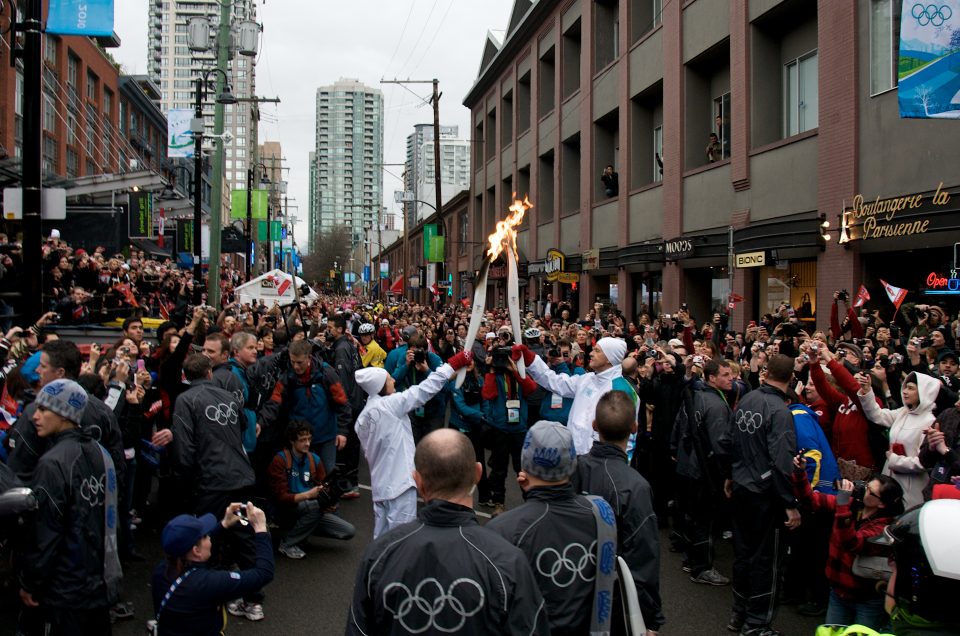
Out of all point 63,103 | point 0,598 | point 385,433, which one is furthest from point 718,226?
point 63,103

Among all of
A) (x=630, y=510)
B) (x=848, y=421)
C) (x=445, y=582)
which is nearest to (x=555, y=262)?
(x=848, y=421)

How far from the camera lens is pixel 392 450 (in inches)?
238

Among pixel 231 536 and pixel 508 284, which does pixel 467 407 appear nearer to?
pixel 508 284

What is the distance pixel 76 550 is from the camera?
441 cm

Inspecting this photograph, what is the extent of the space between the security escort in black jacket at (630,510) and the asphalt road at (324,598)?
227 cm

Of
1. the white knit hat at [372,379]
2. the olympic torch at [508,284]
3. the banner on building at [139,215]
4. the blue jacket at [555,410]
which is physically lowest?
the blue jacket at [555,410]

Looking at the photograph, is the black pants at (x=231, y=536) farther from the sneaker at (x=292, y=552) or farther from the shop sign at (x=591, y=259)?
the shop sign at (x=591, y=259)

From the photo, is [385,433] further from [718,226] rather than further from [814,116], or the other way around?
[718,226]

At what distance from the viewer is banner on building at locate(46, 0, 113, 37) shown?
9602 mm

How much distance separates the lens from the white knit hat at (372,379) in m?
6.20

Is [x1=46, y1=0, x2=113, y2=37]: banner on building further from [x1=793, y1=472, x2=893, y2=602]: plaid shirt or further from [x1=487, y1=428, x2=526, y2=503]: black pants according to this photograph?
[x1=793, y1=472, x2=893, y2=602]: plaid shirt

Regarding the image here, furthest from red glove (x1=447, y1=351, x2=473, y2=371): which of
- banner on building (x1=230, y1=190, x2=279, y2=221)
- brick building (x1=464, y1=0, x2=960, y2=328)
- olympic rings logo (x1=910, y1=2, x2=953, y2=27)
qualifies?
banner on building (x1=230, y1=190, x2=279, y2=221)

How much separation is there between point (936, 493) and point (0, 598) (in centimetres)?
676

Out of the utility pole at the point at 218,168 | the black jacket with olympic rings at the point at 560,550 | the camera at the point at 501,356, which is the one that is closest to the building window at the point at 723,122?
the utility pole at the point at 218,168
